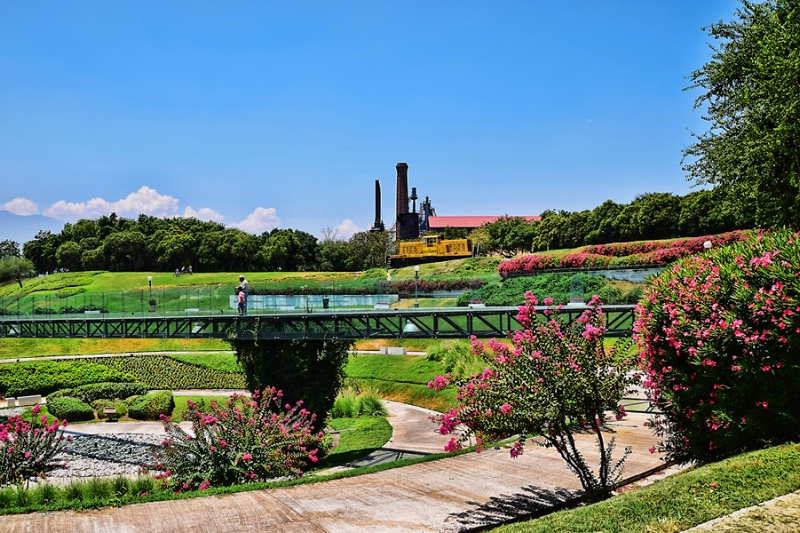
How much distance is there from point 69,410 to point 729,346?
2906 centimetres

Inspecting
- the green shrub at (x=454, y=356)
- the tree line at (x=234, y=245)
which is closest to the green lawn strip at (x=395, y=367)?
the green shrub at (x=454, y=356)

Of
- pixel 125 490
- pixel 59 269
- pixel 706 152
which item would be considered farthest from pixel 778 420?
pixel 59 269

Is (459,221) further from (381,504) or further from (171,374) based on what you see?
(381,504)

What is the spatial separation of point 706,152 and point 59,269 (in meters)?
102

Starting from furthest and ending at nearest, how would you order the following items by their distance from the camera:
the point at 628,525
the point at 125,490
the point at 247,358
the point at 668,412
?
the point at 247,358
the point at 125,490
the point at 668,412
the point at 628,525

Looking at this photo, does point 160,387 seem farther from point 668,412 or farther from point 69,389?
point 668,412

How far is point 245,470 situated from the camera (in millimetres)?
14203

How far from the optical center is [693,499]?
726 cm

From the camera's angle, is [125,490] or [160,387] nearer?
[125,490]

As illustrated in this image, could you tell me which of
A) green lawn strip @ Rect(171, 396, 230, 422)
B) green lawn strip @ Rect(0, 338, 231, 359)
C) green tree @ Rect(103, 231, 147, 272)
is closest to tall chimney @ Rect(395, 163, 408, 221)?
green tree @ Rect(103, 231, 147, 272)

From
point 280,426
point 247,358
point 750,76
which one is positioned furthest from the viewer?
point 247,358

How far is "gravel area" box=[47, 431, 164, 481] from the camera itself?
21.7 m

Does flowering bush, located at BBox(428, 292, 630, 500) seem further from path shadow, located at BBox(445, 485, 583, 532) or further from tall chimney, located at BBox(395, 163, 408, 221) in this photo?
tall chimney, located at BBox(395, 163, 408, 221)

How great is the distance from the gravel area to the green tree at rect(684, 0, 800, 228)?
67.5 feet
